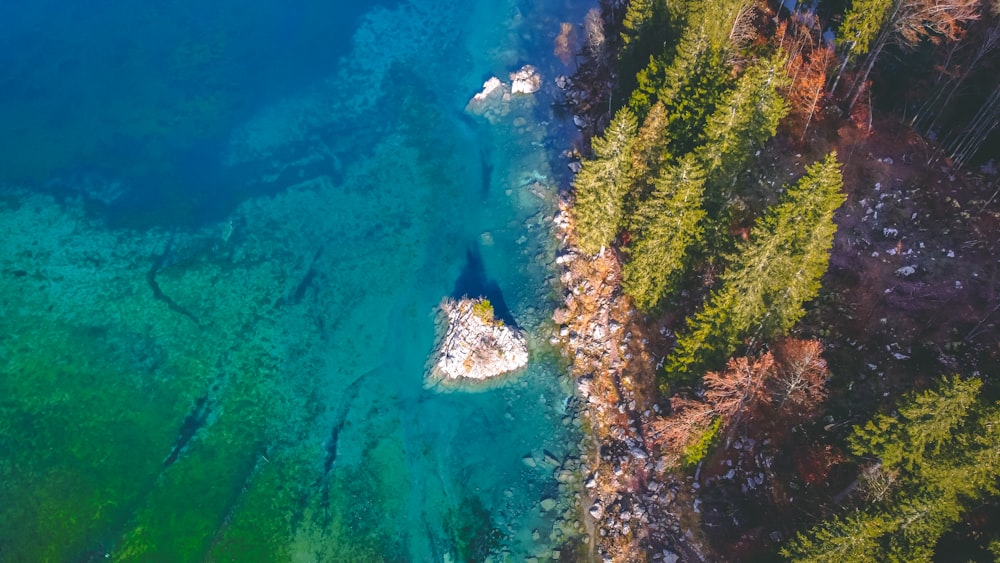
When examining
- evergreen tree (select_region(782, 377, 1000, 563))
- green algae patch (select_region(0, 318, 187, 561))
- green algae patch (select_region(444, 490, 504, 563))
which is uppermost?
evergreen tree (select_region(782, 377, 1000, 563))

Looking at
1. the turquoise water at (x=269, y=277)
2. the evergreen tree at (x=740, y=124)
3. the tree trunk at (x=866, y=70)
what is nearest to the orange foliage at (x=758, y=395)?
the turquoise water at (x=269, y=277)

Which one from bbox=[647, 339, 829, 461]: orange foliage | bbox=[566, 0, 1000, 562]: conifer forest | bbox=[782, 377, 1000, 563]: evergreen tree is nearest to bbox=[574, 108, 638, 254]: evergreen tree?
bbox=[566, 0, 1000, 562]: conifer forest

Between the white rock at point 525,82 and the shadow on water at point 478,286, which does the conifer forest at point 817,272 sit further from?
the white rock at point 525,82

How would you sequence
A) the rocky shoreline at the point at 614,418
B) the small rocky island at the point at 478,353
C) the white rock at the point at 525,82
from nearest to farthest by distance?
the rocky shoreline at the point at 614,418 < the small rocky island at the point at 478,353 < the white rock at the point at 525,82

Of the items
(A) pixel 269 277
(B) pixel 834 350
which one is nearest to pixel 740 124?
(B) pixel 834 350

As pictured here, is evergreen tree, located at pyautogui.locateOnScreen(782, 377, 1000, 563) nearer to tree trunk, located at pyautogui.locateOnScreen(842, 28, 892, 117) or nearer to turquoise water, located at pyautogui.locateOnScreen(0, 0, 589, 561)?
turquoise water, located at pyautogui.locateOnScreen(0, 0, 589, 561)

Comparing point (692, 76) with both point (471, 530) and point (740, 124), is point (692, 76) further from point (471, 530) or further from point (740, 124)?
point (471, 530)
